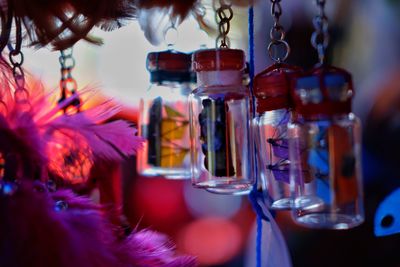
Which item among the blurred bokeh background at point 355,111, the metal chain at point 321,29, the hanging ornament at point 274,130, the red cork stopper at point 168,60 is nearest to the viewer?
the metal chain at point 321,29

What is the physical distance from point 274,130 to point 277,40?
101 millimetres

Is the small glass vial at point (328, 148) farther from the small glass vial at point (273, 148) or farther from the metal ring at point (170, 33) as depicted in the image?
the metal ring at point (170, 33)

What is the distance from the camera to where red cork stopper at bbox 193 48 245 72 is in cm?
63

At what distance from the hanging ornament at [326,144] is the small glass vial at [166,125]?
25 centimetres

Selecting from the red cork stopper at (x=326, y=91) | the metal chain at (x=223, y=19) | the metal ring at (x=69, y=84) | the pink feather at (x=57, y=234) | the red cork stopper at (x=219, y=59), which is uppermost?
the metal chain at (x=223, y=19)

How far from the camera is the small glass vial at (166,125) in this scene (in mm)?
784

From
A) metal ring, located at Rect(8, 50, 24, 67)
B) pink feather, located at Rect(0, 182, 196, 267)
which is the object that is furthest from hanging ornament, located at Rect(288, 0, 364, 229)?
metal ring, located at Rect(8, 50, 24, 67)

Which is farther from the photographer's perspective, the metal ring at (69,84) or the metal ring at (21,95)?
the metal ring at (69,84)

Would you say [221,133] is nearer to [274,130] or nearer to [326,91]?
[274,130]

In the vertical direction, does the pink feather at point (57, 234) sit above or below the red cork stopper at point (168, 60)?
below

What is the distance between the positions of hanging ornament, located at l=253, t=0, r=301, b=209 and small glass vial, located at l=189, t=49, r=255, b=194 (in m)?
0.03

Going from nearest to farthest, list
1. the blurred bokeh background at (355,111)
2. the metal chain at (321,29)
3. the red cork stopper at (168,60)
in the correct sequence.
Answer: the metal chain at (321,29), the red cork stopper at (168,60), the blurred bokeh background at (355,111)

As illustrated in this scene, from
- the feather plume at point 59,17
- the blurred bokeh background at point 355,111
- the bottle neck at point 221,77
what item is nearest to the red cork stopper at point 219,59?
the bottle neck at point 221,77

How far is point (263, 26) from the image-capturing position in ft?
5.32
